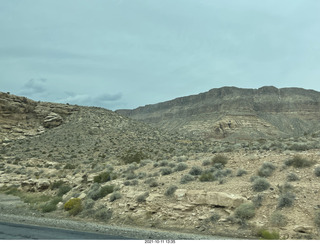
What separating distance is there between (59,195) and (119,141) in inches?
1048

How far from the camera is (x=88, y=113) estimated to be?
64438mm

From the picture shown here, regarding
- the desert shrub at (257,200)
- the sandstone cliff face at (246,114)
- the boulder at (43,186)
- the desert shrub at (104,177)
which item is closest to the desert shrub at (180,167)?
the desert shrub at (104,177)

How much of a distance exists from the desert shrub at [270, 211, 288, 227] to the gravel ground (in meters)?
2.03

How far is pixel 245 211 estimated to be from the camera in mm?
12562

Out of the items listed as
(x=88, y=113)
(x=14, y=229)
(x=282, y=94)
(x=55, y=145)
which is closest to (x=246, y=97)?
(x=282, y=94)

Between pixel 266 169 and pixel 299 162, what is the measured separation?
2.01m

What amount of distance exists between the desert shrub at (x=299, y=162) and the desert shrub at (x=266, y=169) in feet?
3.28

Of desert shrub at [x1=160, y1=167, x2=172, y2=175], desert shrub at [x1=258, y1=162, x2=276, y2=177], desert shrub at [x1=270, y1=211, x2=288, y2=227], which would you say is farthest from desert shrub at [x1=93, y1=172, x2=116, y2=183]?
desert shrub at [x1=270, y1=211, x2=288, y2=227]

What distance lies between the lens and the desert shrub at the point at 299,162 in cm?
1638

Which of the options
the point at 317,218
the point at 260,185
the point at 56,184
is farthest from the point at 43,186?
the point at 317,218

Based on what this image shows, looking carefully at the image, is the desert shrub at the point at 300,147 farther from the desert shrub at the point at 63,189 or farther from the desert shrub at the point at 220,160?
the desert shrub at the point at 63,189

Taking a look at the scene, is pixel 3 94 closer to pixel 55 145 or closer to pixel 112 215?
pixel 55 145

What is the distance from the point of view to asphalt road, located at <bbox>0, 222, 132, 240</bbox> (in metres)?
12.4

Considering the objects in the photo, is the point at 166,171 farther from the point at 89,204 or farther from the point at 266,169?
the point at 266,169
